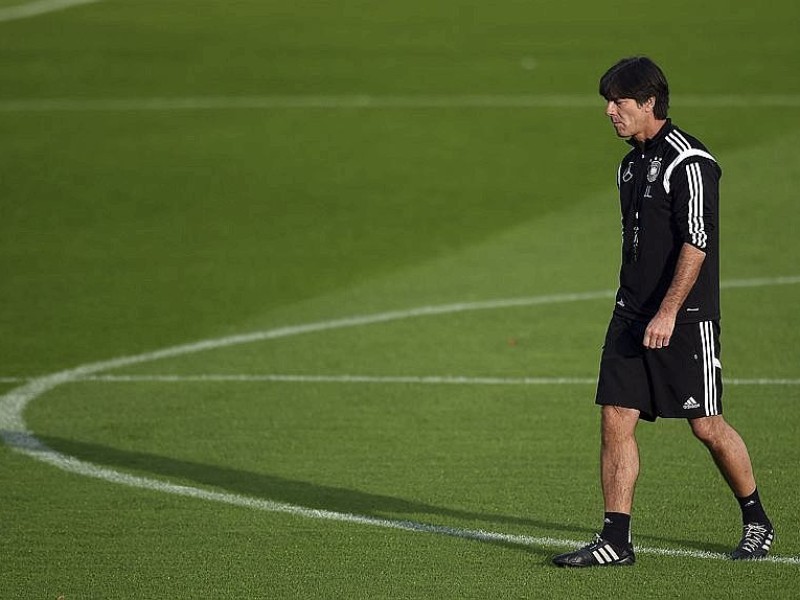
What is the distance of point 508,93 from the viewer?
23859 mm

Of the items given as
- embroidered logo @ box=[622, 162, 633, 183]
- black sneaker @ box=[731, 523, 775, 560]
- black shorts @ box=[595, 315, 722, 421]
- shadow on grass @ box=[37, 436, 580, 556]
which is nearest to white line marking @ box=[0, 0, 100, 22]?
shadow on grass @ box=[37, 436, 580, 556]

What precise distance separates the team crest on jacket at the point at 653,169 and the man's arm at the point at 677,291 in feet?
1.05

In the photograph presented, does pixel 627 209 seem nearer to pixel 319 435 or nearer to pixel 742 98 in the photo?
pixel 319 435

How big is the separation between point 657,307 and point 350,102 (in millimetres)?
16571

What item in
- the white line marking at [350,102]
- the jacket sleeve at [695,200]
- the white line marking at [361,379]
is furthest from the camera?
the white line marking at [350,102]

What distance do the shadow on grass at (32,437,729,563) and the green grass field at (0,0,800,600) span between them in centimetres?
2

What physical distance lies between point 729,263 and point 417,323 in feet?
11.7

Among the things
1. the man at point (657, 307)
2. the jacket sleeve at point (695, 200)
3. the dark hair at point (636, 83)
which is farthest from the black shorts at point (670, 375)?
the dark hair at point (636, 83)

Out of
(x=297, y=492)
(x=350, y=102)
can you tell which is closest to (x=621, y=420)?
(x=297, y=492)

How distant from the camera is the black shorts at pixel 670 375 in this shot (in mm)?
7047

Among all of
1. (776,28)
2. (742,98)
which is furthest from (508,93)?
(776,28)

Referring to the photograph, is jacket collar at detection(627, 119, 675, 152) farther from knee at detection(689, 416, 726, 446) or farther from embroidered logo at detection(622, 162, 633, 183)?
knee at detection(689, 416, 726, 446)

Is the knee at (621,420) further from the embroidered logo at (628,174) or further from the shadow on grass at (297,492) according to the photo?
the embroidered logo at (628,174)

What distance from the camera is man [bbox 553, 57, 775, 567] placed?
693 centimetres
